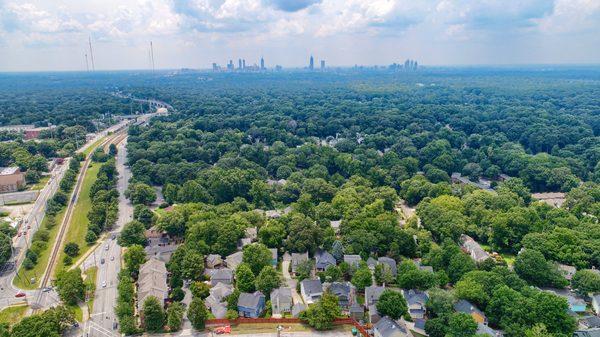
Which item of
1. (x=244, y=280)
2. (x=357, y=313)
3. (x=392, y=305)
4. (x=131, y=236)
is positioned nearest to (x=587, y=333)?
(x=392, y=305)

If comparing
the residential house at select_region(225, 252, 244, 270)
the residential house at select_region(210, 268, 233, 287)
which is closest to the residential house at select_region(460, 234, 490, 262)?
the residential house at select_region(225, 252, 244, 270)

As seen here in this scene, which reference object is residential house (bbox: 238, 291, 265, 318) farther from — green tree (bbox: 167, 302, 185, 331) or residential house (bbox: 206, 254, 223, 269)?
residential house (bbox: 206, 254, 223, 269)

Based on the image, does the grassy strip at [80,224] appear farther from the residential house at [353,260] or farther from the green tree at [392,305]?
the green tree at [392,305]

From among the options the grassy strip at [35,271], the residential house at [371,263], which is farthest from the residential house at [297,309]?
the grassy strip at [35,271]

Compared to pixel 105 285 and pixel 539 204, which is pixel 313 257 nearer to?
pixel 105 285

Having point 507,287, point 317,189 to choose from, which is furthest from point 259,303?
point 317,189

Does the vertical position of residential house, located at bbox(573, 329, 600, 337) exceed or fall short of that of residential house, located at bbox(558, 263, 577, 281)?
it falls short

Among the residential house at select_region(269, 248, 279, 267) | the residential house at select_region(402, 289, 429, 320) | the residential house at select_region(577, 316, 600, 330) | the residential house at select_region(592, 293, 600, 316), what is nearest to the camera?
the residential house at select_region(577, 316, 600, 330)
